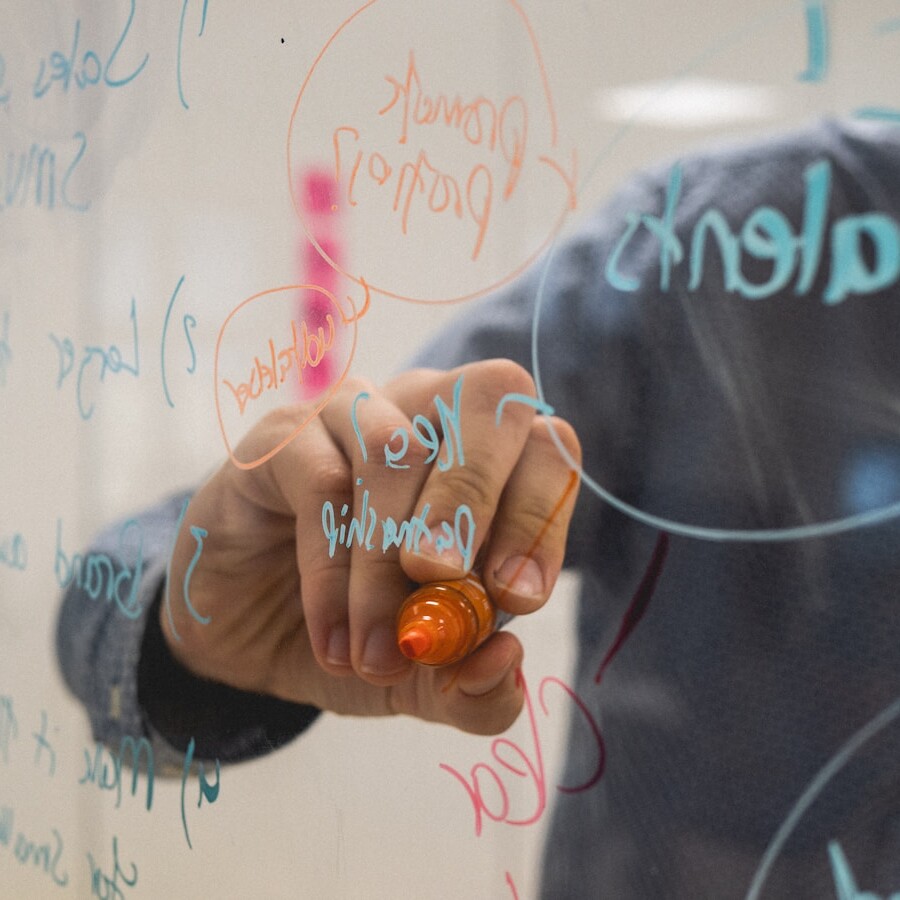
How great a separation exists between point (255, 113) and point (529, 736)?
12.8 inches

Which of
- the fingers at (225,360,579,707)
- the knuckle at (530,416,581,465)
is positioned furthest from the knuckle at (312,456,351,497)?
the knuckle at (530,416,581,465)

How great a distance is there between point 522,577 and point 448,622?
34mm

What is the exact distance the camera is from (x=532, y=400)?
1.30 feet

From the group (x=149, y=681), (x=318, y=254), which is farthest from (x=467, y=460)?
(x=149, y=681)

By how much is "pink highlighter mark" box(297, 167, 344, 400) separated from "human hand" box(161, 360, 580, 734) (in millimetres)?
16

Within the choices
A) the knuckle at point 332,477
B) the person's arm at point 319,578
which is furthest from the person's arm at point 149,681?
the knuckle at point 332,477

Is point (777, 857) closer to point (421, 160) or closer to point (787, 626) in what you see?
point (787, 626)

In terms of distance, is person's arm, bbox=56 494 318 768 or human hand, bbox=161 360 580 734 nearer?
human hand, bbox=161 360 580 734

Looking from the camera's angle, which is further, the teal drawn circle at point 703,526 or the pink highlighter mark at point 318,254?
the pink highlighter mark at point 318,254

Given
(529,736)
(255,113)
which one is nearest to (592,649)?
(529,736)

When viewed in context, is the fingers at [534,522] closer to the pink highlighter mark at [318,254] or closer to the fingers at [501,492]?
the fingers at [501,492]

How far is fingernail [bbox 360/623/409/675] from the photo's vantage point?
44 centimetres

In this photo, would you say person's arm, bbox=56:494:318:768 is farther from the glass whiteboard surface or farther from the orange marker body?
the orange marker body

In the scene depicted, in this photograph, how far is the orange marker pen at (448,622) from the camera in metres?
0.40
